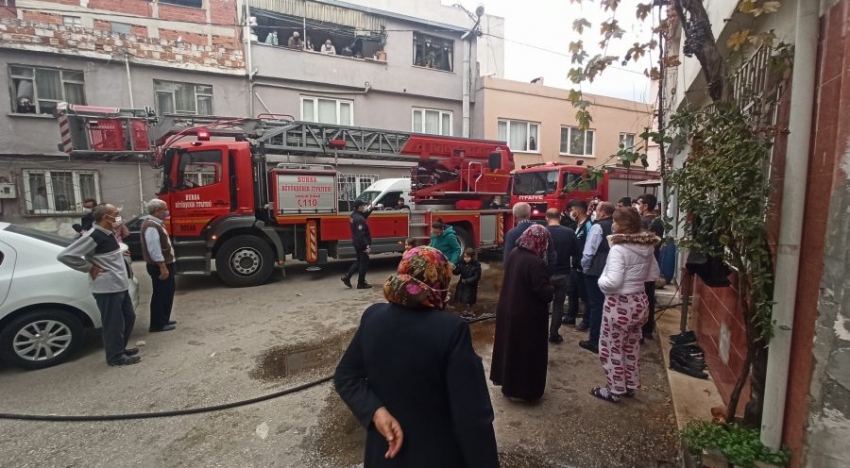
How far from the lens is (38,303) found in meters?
4.11

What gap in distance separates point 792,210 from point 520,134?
15.5 m

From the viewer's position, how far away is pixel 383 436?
1581mm

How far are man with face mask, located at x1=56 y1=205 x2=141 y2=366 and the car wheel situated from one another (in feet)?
1.27

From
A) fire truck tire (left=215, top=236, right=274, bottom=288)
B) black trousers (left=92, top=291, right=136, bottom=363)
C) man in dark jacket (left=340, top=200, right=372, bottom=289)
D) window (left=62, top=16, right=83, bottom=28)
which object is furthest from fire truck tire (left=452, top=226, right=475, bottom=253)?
window (left=62, top=16, right=83, bottom=28)

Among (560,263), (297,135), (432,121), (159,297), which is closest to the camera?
(560,263)

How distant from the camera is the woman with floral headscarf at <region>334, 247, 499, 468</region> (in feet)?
4.90

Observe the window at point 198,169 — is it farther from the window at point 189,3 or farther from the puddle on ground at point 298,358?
the window at point 189,3

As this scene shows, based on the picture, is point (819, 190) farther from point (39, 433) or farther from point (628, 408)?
point (39, 433)

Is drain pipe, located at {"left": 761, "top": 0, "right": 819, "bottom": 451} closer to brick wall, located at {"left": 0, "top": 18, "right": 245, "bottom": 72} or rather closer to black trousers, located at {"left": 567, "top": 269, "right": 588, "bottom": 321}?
black trousers, located at {"left": 567, "top": 269, "right": 588, "bottom": 321}

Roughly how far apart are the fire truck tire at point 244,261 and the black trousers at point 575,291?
567cm

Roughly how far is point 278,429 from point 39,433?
6.05 ft

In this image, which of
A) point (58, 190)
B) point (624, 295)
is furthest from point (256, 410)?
point (58, 190)

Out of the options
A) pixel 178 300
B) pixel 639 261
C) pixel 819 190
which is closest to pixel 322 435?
pixel 639 261

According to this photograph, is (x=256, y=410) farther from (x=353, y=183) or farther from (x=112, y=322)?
(x=353, y=183)
